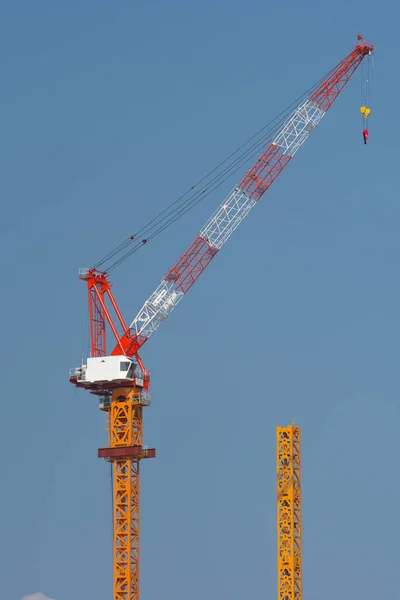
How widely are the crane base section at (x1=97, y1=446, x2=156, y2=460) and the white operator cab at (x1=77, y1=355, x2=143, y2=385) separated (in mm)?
9153

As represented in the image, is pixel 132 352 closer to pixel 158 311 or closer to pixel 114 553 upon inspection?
pixel 158 311

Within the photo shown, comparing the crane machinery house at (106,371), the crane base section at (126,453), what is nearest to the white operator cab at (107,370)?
the crane machinery house at (106,371)

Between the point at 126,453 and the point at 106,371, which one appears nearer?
the point at 126,453

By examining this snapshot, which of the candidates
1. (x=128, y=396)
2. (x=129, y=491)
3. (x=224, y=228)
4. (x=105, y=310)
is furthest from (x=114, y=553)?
(x=224, y=228)

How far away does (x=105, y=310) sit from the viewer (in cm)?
19375

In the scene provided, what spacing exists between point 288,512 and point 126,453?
23242mm

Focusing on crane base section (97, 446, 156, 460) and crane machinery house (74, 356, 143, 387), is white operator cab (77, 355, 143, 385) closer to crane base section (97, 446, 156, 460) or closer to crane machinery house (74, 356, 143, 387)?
crane machinery house (74, 356, 143, 387)

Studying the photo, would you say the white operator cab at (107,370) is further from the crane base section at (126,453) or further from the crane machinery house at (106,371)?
the crane base section at (126,453)

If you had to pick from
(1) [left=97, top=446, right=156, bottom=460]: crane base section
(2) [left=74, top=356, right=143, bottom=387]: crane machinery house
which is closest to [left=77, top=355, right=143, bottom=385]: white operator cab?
(2) [left=74, top=356, right=143, bottom=387]: crane machinery house

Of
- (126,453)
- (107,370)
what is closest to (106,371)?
(107,370)

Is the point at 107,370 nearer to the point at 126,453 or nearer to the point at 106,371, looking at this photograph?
the point at 106,371

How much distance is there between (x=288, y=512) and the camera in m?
182

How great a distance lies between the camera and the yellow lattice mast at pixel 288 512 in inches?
7082

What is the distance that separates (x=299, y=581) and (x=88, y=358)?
41400mm
